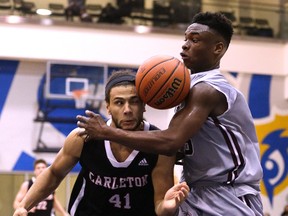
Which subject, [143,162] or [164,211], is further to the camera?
[143,162]

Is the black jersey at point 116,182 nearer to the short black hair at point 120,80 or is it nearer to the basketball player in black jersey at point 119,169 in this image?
the basketball player in black jersey at point 119,169

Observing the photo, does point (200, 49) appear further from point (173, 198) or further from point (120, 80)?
point (173, 198)

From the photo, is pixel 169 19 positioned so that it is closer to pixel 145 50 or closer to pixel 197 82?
pixel 145 50

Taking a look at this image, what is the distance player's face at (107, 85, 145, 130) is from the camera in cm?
411

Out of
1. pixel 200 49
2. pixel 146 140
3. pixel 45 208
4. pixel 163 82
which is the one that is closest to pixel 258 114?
pixel 45 208

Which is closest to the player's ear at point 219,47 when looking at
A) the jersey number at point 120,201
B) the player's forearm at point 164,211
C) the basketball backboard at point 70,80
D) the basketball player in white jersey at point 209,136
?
the basketball player in white jersey at point 209,136

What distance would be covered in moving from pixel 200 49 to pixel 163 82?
34 centimetres

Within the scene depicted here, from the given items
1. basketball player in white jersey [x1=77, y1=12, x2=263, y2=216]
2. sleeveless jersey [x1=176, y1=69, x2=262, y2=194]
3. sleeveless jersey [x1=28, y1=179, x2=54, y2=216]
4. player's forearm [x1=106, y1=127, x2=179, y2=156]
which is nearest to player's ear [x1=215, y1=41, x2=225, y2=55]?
basketball player in white jersey [x1=77, y1=12, x2=263, y2=216]

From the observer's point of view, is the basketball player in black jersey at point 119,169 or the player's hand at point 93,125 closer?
the player's hand at point 93,125

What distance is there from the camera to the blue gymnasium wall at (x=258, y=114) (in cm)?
1352

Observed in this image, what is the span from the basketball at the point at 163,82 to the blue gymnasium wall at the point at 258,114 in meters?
9.70

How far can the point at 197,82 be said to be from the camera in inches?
155

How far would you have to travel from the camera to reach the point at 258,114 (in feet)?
48.5

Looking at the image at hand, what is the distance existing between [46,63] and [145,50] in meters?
1.98
